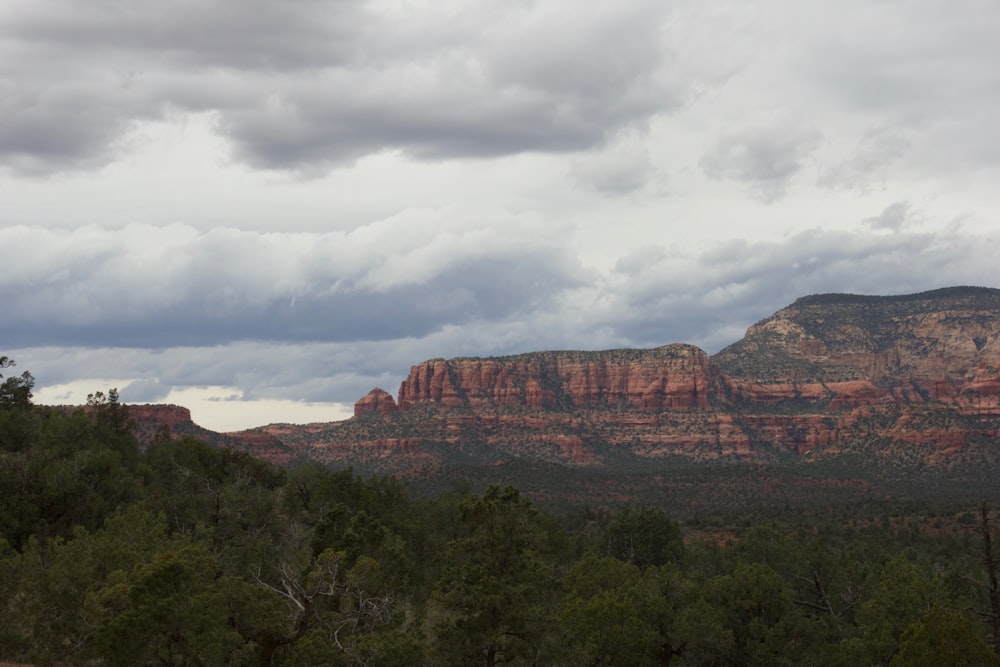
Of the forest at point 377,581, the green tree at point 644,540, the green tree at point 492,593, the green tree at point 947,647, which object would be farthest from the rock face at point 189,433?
the green tree at point 947,647

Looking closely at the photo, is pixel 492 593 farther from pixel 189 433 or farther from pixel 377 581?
pixel 189 433

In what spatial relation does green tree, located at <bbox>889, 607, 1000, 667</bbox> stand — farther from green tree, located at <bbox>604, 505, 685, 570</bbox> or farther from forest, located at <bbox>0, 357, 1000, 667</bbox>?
green tree, located at <bbox>604, 505, 685, 570</bbox>

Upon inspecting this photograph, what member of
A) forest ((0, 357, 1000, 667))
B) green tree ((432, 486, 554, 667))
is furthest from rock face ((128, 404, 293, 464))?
green tree ((432, 486, 554, 667))

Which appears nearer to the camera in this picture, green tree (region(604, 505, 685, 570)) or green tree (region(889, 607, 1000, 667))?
green tree (region(889, 607, 1000, 667))

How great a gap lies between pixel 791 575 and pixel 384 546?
28.3 m

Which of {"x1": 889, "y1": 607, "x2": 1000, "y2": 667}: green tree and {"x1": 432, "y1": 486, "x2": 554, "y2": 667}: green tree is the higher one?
{"x1": 432, "y1": 486, "x2": 554, "y2": 667}: green tree

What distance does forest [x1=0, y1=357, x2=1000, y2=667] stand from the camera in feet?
116

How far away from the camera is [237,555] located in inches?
1909

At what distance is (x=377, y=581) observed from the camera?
1823 inches

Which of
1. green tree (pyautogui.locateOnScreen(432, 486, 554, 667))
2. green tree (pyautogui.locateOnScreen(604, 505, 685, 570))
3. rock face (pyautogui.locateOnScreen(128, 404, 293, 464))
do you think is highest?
rock face (pyautogui.locateOnScreen(128, 404, 293, 464))

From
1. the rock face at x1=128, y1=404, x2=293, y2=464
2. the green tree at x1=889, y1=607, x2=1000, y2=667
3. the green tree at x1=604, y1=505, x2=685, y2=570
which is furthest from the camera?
the rock face at x1=128, y1=404, x2=293, y2=464

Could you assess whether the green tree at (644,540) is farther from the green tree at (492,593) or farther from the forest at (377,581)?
the green tree at (492,593)

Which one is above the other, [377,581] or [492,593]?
[492,593]

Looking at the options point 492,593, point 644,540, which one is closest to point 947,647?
point 492,593
